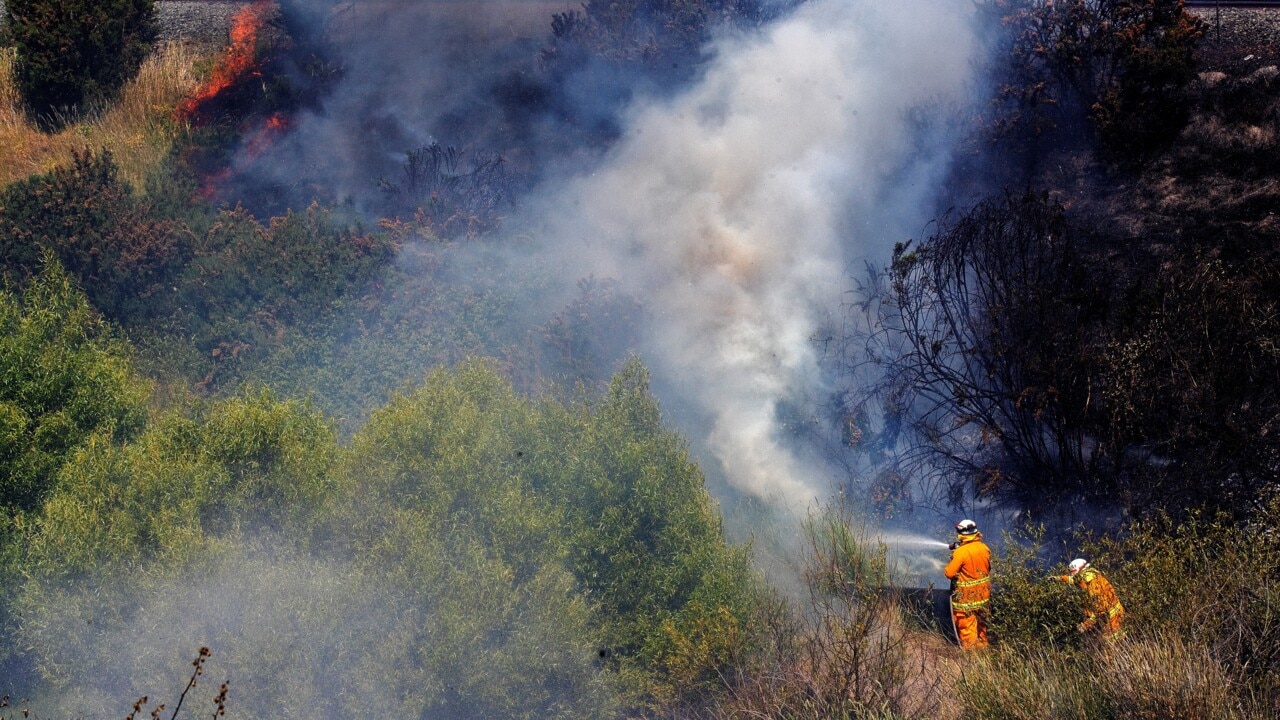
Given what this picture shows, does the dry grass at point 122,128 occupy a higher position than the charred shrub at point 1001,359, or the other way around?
the dry grass at point 122,128

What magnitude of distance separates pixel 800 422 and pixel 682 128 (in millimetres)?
5638

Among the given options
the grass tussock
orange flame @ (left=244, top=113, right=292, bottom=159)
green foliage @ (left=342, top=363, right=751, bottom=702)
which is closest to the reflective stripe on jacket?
the grass tussock

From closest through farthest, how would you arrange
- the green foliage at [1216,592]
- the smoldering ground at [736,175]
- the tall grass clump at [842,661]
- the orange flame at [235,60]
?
the green foliage at [1216,592], the tall grass clump at [842,661], the smoldering ground at [736,175], the orange flame at [235,60]

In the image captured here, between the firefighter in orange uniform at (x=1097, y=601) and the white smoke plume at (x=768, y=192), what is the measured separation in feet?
17.8

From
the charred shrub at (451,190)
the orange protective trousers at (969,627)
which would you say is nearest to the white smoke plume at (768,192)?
the charred shrub at (451,190)

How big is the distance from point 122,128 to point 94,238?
3767mm

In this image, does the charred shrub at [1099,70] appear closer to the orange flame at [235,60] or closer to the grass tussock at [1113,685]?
the grass tussock at [1113,685]

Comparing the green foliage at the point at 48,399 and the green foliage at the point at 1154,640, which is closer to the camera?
the green foliage at the point at 1154,640

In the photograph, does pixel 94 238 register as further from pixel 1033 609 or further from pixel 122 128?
pixel 1033 609

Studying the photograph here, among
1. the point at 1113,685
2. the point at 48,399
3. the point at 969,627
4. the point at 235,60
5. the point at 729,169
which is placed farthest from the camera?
the point at 235,60

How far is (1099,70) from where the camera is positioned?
1498 centimetres

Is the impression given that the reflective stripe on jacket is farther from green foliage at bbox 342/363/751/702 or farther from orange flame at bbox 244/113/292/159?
orange flame at bbox 244/113/292/159

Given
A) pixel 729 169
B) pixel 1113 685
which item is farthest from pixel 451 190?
pixel 1113 685

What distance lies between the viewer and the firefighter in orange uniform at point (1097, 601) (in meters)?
8.08
